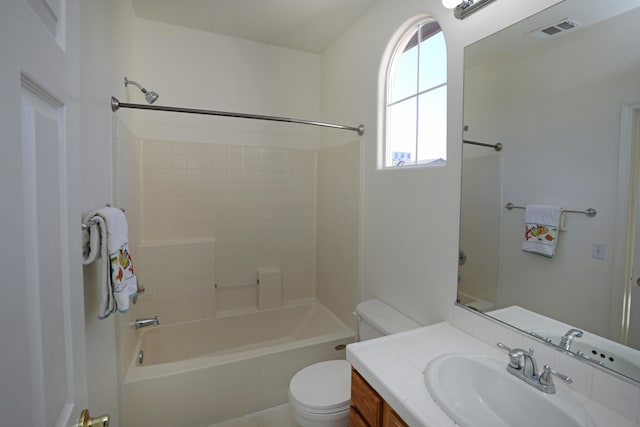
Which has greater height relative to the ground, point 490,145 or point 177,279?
point 490,145

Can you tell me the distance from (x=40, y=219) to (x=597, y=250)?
4.74 feet

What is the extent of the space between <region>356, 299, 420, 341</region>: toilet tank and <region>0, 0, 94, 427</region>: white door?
4.50 ft

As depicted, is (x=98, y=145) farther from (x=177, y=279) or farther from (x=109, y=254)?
(x=177, y=279)

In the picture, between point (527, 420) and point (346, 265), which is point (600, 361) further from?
point (346, 265)

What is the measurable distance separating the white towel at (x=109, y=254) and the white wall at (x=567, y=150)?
58.6 inches

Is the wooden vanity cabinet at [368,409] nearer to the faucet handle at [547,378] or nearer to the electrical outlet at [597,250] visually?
the faucet handle at [547,378]

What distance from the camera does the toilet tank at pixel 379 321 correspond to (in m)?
1.67

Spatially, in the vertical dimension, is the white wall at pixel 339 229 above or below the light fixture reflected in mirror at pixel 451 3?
below

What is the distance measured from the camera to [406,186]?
177cm

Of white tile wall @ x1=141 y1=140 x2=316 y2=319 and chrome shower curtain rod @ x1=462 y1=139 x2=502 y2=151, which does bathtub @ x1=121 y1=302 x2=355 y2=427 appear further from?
chrome shower curtain rod @ x1=462 y1=139 x2=502 y2=151

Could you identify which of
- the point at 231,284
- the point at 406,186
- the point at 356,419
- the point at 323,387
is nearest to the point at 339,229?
the point at 406,186

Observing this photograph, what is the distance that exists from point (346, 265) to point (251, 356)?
0.99m

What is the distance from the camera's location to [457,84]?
1426 millimetres

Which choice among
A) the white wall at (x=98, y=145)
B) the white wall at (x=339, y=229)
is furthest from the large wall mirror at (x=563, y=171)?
the white wall at (x=98, y=145)
